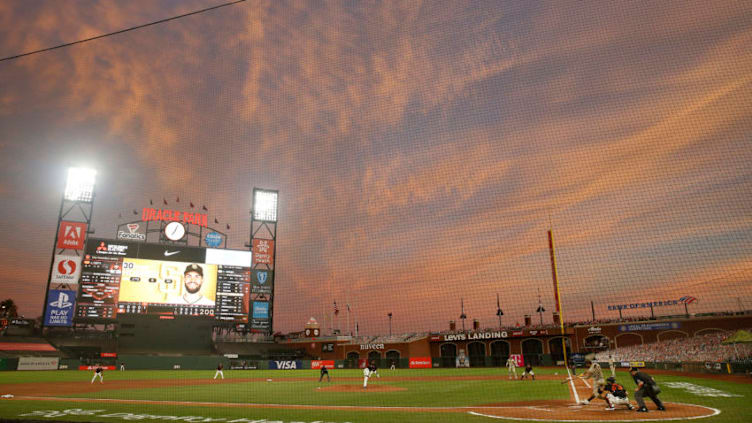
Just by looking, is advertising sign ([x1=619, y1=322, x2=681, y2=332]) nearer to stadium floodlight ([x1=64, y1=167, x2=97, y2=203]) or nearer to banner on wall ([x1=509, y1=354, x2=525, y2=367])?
banner on wall ([x1=509, y1=354, x2=525, y2=367])

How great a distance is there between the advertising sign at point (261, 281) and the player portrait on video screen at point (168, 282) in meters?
4.35

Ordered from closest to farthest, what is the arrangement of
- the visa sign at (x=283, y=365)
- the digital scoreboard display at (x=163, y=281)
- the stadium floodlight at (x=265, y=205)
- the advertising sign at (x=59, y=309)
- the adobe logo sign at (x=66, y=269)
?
the advertising sign at (x=59, y=309)
the adobe logo sign at (x=66, y=269)
the digital scoreboard display at (x=163, y=281)
the visa sign at (x=283, y=365)
the stadium floodlight at (x=265, y=205)

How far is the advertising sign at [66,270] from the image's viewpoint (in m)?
44.6

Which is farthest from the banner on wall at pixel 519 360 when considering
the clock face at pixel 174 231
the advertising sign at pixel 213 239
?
the clock face at pixel 174 231

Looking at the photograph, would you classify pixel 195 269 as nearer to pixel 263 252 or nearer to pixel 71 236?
pixel 263 252

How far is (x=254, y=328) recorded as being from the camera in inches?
2072

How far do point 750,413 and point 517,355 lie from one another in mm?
37878

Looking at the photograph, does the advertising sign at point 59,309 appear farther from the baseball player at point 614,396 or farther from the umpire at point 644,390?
the umpire at point 644,390

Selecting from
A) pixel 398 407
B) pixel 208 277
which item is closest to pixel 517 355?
pixel 208 277

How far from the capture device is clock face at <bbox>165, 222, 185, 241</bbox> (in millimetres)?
50625

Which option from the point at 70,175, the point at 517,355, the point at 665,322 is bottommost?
the point at 517,355

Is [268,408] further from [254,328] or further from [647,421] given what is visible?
[254,328]

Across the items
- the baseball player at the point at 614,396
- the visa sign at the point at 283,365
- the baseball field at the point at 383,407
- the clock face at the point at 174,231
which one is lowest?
the visa sign at the point at 283,365

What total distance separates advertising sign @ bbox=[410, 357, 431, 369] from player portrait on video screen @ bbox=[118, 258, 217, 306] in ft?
73.7
